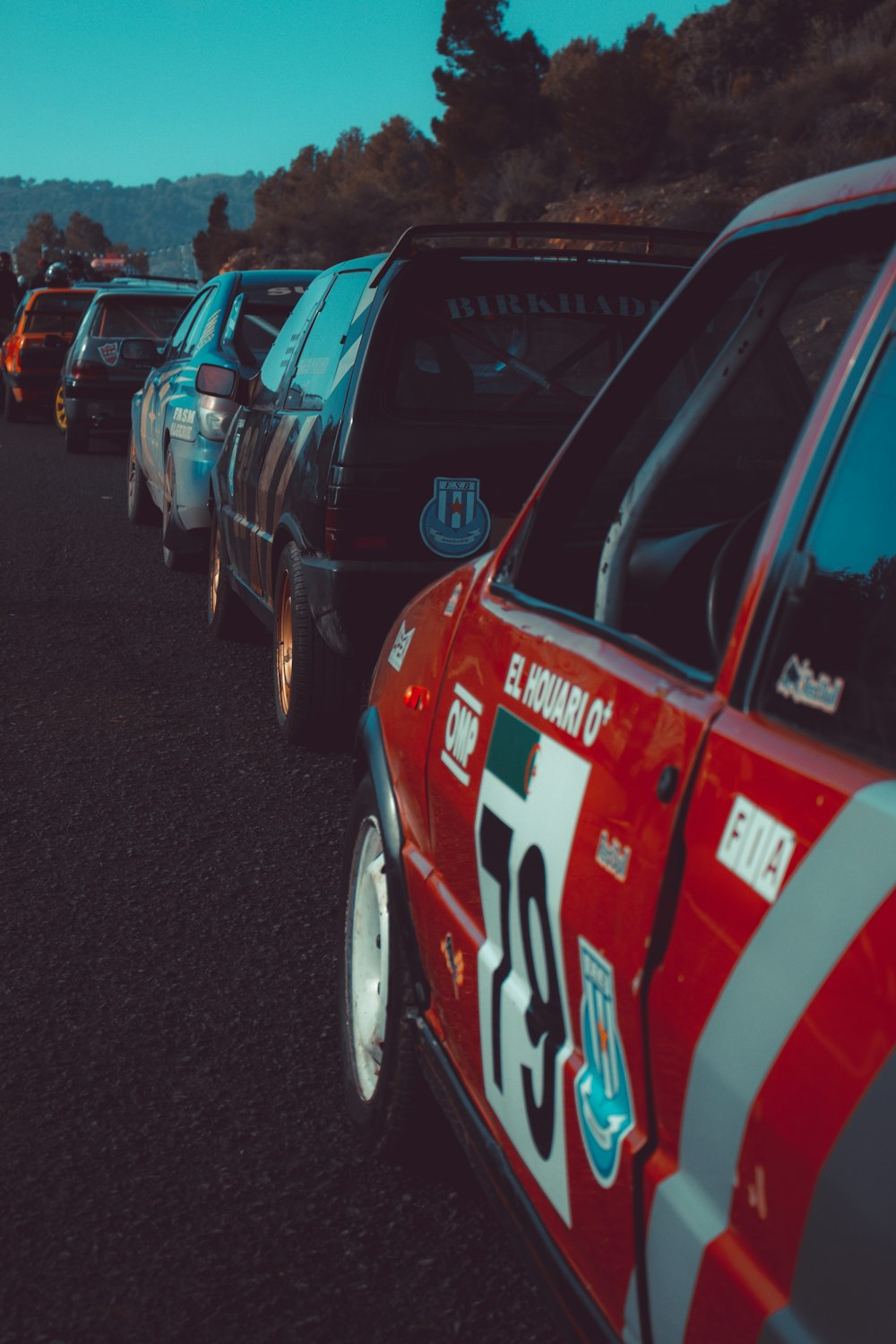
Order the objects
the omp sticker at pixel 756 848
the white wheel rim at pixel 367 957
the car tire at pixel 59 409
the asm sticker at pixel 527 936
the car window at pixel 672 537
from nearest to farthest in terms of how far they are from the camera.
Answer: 1. the omp sticker at pixel 756 848
2. the asm sticker at pixel 527 936
3. the car window at pixel 672 537
4. the white wheel rim at pixel 367 957
5. the car tire at pixel 59 409

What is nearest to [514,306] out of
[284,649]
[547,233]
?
[547,233]

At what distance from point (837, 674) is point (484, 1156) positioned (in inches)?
39.2

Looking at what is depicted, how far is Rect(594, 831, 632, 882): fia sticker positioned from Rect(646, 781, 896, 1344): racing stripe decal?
11.1 inches

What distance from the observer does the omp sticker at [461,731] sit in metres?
2.54

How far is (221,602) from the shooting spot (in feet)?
26.8

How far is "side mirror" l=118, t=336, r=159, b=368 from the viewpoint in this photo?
34.5 ft

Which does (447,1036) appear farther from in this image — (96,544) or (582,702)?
(96,544)

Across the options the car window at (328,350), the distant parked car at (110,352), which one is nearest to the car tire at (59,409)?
the distant parked car at (110,352)

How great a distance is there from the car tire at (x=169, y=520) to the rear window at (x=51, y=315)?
40.3ft

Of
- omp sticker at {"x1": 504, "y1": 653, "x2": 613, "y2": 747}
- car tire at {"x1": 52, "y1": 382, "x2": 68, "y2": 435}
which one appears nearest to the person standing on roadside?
car tire at {"x1": 52, "y1": 382, "x2": 68, "y2": 435}

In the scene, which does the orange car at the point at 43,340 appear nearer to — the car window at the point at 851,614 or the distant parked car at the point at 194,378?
the distant parked car at the point at 194,378

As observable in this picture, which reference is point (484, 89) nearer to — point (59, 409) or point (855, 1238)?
point (59, 409)

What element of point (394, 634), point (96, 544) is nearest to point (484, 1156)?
point (394, 634)

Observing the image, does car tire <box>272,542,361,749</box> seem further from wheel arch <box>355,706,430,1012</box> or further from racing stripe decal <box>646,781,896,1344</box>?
racing stripe decal <box>646,781,896,1344</box>
